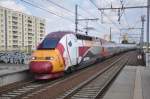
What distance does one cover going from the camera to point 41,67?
1831 centimetres

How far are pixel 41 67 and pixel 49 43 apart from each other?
2.20 m

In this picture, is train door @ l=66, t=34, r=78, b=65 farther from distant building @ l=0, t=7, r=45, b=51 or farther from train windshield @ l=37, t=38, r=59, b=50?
distant building @ l=0, t=7, r=45, b=51

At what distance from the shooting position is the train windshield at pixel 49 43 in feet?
64.8

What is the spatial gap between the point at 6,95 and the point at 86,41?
14.8m

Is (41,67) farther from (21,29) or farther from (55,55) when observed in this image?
(21,29)

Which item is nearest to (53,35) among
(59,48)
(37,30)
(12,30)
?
(59,48)

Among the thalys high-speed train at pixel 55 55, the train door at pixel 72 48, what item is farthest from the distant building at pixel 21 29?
the thalys high-speed train at pixel 55 55

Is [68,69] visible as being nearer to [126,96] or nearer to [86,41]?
[86,41]

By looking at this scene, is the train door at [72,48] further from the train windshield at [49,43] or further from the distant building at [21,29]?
the distant building at [21,29]

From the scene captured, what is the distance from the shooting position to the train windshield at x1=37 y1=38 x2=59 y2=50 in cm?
1975

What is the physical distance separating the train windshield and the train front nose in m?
1.46

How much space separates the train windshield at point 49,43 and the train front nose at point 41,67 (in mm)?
1455

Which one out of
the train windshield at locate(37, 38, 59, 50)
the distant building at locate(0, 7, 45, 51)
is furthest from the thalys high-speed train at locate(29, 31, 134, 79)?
the distant building at locate(0, 7, 45, 51)

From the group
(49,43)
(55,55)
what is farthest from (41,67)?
(49,43)
